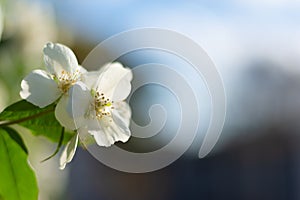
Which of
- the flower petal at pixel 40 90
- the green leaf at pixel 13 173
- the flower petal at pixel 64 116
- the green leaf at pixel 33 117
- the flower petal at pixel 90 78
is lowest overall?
the green leaf at pixel 13 173

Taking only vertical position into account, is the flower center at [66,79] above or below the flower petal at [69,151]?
above

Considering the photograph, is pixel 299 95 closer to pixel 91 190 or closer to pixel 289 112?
pixel 289 112

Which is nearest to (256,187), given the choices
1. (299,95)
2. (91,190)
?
(299,95)
